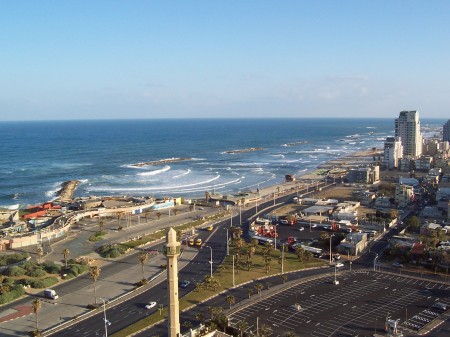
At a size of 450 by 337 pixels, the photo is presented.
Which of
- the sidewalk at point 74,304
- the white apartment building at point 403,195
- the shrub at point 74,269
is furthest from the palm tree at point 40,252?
the white apartment building at point 403,195

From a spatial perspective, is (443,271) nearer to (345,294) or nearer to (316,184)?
(345,294)

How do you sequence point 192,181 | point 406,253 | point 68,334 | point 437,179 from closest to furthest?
point 68,334 < point 406,253 < point 437,179 < point 192,181

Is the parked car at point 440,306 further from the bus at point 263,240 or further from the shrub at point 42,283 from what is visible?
the shrub at point 42,283

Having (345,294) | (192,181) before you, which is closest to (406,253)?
(345,294)

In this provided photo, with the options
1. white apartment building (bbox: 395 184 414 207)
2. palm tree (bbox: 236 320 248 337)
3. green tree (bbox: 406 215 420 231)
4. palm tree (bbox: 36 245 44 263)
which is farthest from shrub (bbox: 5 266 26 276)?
white apartment building (bbox: 395 184 414 207)

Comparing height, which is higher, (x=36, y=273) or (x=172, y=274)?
(x=172, y=274)

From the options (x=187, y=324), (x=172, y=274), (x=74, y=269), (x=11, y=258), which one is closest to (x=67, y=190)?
(x=11, y=258)

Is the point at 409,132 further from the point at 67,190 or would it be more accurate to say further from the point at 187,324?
the point at 187,324
